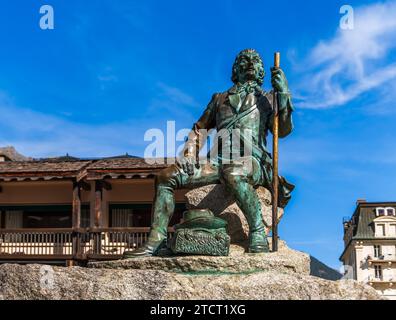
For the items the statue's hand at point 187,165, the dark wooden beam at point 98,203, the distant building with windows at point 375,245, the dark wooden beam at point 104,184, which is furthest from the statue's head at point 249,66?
the distant building with windows at point 375,245

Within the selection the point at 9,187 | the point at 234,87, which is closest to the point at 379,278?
the point at 9,187

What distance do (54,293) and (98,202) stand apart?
563 inches

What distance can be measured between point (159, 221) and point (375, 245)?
1933 inches

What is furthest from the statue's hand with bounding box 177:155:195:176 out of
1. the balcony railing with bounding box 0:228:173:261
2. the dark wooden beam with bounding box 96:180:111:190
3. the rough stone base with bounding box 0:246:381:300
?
the dark wooden beam with bounding box 96:180:111:190

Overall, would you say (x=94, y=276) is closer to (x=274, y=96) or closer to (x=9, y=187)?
(x=274, y=96)

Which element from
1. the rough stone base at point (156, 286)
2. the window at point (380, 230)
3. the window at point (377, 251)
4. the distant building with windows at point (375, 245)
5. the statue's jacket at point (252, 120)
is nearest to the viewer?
the rough stone base at point (156, 286)

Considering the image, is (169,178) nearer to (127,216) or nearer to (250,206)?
(250,206)

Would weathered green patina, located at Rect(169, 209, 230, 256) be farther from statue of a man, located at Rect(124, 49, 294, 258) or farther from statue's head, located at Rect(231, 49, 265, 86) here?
statue's head, located at Rect(231, 49, 265, 86)

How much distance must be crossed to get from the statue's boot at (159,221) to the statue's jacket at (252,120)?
25.7 inches

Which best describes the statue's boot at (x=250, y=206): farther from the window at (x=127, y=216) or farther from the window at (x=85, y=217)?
the window at (x=85, y=217)

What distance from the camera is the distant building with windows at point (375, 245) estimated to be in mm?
51531

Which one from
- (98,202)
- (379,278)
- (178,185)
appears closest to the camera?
(178,185)

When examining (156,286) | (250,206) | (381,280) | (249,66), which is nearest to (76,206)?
(249,66)
